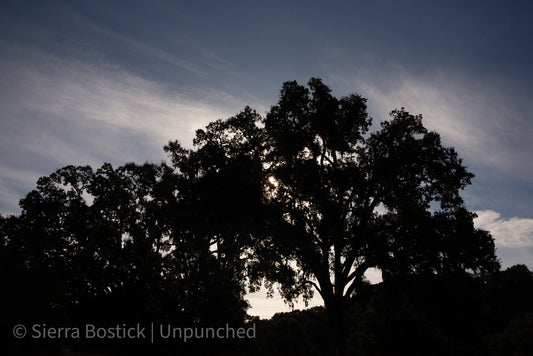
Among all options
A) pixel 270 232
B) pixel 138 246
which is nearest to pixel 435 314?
pixel 270 232

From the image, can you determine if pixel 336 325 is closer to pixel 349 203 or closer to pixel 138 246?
pixel 349 203

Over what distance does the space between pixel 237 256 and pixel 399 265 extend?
12473mm

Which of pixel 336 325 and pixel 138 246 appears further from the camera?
pixel 138 246

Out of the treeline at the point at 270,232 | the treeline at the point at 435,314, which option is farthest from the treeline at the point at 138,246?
the treeline at the point at 435,314

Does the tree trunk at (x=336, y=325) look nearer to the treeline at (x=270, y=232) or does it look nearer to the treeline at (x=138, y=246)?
the treeline at (x=270, y=232)

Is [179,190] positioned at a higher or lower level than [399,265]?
higher

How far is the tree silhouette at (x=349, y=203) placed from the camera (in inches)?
741

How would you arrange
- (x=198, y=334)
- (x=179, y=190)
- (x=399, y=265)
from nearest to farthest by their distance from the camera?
1. (x=399, y=265)
2. (x=198, y=334)
3. (x=179, y=190)

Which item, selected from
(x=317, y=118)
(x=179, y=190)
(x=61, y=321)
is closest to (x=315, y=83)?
(x=317, y=118)

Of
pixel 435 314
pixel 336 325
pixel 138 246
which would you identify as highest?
pixel 138 246

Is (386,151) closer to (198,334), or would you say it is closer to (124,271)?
(198,334)

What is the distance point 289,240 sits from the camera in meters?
22.2

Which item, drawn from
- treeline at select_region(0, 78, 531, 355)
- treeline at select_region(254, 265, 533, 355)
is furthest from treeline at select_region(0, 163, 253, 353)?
treeline at select_region(254, 265, 533, 355)

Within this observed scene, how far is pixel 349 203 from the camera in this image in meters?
21.3
